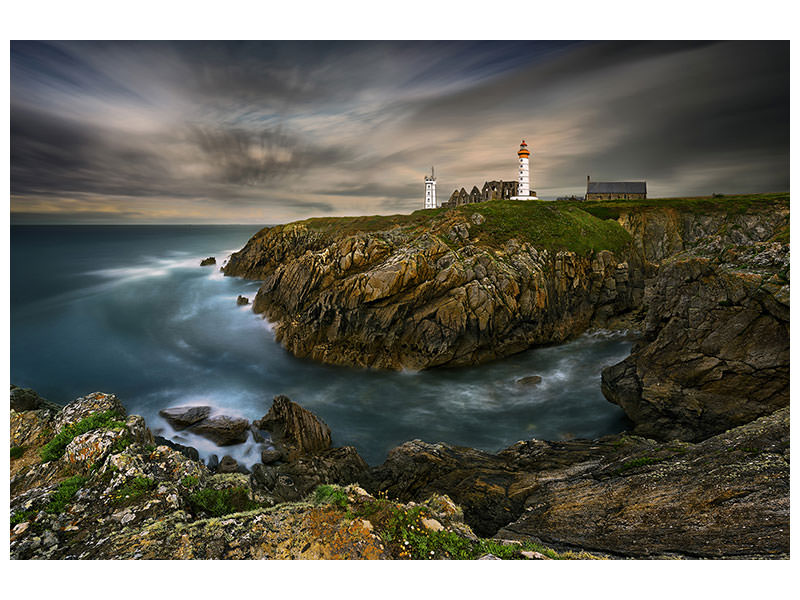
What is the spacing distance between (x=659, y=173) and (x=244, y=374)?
11.7m

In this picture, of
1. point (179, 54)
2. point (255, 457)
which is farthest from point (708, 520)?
point (179, 54)

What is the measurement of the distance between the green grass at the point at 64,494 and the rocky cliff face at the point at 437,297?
895 cm

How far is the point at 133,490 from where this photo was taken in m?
3.55

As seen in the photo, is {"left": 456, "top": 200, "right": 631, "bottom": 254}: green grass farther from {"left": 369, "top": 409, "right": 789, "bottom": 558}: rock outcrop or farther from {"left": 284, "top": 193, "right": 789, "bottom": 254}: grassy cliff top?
{"left": 369, "top": 409, "right": 789, "bottom": 558}: rock outcrop

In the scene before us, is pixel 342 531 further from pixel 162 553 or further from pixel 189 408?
pixel 189 408

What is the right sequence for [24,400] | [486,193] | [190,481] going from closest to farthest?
1. [190,481]
2. [24,400]
3. [486,193]

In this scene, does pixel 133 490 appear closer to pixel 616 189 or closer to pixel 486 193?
pixel 616 189

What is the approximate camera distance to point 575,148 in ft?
20.7

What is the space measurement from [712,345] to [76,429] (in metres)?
11.3

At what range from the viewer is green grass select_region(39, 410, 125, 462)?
4.08 m

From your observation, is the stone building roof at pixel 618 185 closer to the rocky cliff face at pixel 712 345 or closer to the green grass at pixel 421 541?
the rocky cliff face at pixel 712 345

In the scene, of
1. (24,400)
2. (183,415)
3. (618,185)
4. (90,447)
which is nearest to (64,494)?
(90,447)

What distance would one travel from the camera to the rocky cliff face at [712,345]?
6.13 m

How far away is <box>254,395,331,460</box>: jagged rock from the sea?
58cm
